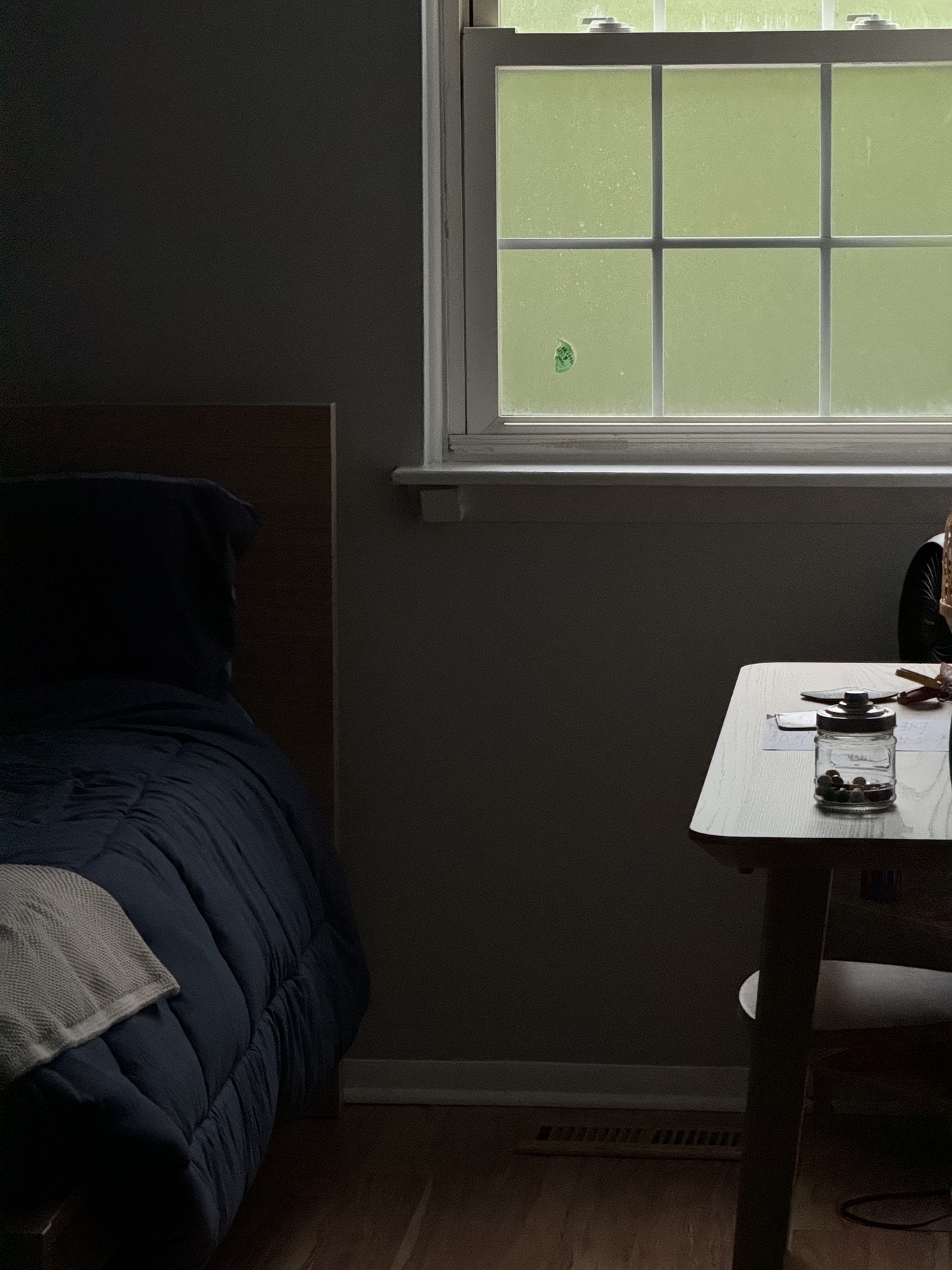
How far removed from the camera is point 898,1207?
212 centimetres

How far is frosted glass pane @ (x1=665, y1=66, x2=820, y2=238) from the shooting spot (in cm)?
248

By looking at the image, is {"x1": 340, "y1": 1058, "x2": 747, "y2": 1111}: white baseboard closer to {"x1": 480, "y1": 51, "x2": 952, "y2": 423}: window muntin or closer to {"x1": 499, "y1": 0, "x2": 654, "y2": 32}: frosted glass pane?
{"x1": 480, "y1": 51, "x2": 952, "y2": 423}: window muntin

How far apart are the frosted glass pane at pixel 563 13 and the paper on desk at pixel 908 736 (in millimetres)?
1491

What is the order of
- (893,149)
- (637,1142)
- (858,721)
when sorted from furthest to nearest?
(893,149), (637,1142), (858,721)

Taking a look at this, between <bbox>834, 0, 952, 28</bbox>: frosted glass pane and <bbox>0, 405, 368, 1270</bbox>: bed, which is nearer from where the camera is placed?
<bbox>0, 405, 368, 1270</bbox>: bed

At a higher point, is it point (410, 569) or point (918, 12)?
point (918, 12)

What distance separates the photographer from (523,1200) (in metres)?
2.15

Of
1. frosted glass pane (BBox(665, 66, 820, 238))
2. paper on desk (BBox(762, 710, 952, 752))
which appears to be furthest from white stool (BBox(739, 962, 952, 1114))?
frosted glass pane (BBox(665, 66, 820, 238))

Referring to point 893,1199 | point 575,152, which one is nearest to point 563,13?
point 575,152

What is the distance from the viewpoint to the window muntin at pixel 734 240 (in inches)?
97.7

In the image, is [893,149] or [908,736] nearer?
[908,736]

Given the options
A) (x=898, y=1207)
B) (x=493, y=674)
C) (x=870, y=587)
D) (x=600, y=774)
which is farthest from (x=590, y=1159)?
(x=870, y=587)

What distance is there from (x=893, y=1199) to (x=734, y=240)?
1.60 meters

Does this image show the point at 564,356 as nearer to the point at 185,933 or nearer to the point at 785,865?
the point at 185,933
